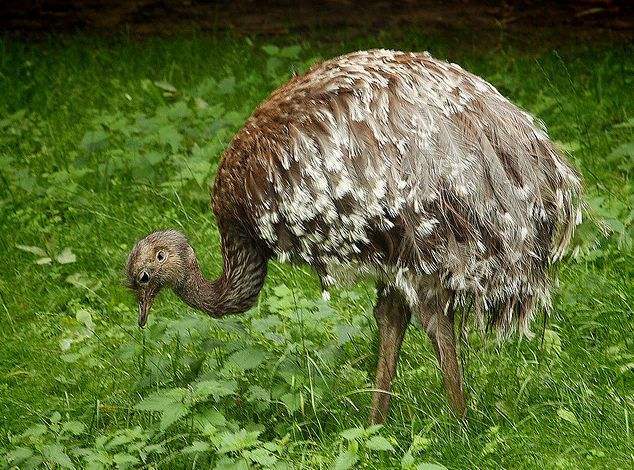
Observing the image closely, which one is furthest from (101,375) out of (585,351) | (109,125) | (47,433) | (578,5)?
(578,5)

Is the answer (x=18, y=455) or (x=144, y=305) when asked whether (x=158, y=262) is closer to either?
(x=144, y=305)

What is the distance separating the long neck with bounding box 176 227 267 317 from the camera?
18.3 ft

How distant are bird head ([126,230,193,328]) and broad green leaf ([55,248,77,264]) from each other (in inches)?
54.6

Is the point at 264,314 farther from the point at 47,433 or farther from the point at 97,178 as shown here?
the point at 97,178

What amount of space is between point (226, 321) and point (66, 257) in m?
1.58

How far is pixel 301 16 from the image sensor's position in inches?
398

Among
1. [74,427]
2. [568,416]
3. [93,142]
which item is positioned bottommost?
[74,427]

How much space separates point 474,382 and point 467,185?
3.65 feet

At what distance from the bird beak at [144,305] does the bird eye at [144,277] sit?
58 millimetres

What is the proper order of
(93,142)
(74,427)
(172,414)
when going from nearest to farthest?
(172,414) → (74,427) → (93,142)

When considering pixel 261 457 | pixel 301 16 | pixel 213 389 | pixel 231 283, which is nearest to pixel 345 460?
pixel 261 457

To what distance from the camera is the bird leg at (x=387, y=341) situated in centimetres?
536

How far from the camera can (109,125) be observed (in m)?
8.41

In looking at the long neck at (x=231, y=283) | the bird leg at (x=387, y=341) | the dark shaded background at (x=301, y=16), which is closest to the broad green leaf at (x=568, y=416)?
the bird leg at (x=387, y=341)
